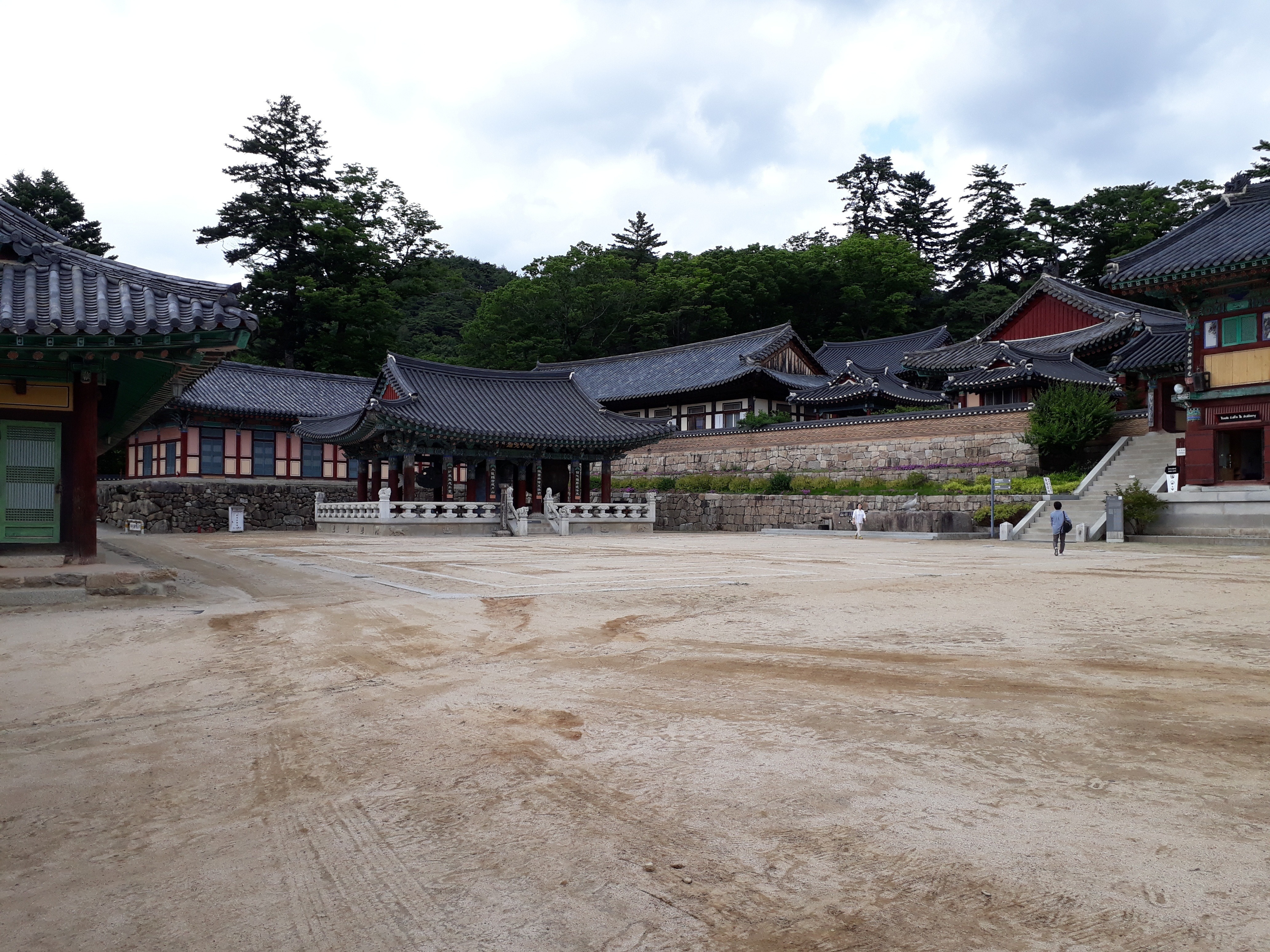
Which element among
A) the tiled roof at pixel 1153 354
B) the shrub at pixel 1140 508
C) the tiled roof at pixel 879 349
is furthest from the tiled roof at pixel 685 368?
the shrub at pixel 1140 508

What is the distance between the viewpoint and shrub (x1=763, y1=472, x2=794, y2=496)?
34.8m

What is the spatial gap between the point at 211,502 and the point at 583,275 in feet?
85.8

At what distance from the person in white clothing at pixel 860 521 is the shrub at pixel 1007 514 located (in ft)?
11.3

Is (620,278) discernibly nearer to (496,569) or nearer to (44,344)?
(496,569)

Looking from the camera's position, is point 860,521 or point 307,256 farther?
point 307,256

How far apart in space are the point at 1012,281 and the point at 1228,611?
194 feet

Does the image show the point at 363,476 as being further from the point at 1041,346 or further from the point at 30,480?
the point at 1041,346

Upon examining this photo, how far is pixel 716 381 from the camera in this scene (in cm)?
4250

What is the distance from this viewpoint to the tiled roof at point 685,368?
42.9m

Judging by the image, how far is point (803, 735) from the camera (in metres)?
4.48

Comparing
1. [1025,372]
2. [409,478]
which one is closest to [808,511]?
[1025,372]

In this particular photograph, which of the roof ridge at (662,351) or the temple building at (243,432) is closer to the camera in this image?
the temple building at (243,432)

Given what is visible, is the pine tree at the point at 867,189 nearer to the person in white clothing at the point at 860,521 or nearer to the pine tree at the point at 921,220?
the pine tree at the point at 921,220

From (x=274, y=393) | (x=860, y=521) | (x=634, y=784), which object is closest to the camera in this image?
(x=634, y=784)
